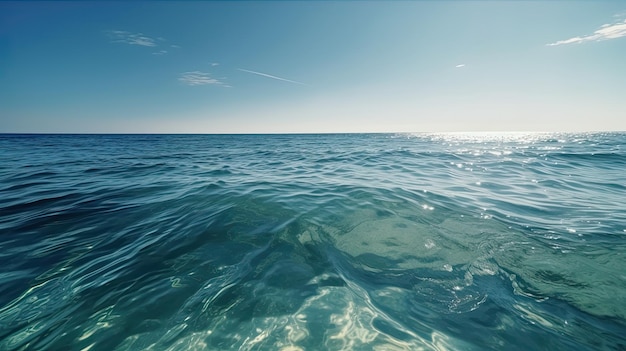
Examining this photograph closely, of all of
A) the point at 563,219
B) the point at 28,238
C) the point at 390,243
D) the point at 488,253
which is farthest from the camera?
the point at 563,219

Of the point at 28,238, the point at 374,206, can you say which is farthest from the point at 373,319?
the point at 28,238

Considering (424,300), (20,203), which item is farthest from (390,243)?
(20,203)

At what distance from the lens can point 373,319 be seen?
95.2 inches

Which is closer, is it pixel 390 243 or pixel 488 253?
pixel 488 253

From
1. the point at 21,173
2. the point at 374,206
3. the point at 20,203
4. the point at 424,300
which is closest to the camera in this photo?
the point at 424,300

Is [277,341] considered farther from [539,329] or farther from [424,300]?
[539,329]

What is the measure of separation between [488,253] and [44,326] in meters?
5.85

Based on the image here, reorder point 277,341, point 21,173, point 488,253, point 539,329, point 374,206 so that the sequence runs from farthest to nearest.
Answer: point 21,173 < point 374,206 < point 488,253 < point 539,329 < point 277,341

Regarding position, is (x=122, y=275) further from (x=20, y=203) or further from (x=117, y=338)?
(x=20, y=203)

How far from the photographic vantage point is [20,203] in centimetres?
640

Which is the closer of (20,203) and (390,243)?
(390,243)

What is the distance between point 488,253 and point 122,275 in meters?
5.57

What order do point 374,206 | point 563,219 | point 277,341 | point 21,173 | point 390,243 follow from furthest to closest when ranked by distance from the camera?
point 21,173 → point 374,206 → point 563,219 → point 390,243 → point 277,341

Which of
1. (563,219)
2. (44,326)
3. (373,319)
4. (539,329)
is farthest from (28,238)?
(563,219)
